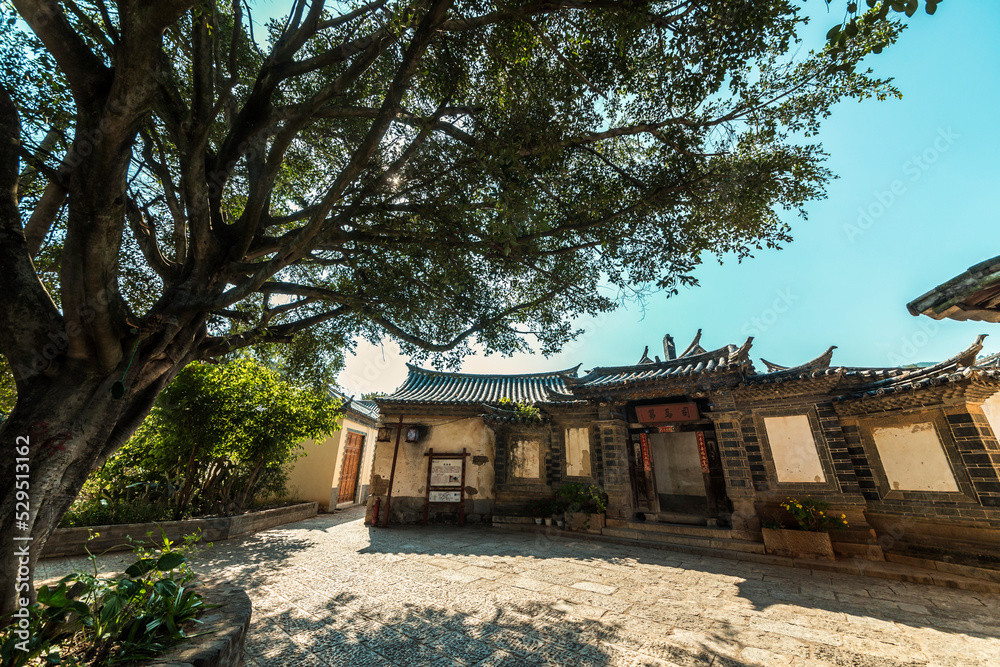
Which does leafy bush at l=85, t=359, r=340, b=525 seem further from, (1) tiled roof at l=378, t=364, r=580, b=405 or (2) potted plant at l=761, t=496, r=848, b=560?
(2) potted plant at l=761, t=496, r=848, b=560

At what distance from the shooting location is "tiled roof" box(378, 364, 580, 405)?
13.6 m

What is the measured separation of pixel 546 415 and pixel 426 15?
404 inches

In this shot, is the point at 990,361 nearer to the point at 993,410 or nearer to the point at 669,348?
the point at 993,410

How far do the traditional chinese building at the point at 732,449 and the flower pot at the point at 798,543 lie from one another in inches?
12.4

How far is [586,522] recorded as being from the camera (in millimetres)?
9609

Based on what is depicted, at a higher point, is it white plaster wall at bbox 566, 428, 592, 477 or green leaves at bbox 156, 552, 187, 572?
white plaster wall at bbox 566, 428, 592, 477

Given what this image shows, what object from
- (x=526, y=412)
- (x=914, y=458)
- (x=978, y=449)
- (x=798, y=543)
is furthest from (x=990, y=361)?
(x=526, y=412)

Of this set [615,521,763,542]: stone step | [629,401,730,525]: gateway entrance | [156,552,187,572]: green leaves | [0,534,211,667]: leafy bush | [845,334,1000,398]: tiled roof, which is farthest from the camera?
[629,401,730,525]: gateway entrance

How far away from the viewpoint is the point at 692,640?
3.52 meters

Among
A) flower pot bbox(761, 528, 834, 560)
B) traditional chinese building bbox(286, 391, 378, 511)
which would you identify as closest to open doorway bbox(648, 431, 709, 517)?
flower pot bbox(761, 528, 834, 560)

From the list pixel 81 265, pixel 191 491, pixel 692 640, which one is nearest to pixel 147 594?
pixel 81 265

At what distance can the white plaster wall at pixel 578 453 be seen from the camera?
10875 millimetres

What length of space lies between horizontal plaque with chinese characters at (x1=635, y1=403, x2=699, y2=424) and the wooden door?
34.8 ft

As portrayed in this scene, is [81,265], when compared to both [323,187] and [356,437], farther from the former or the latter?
[356,437]
